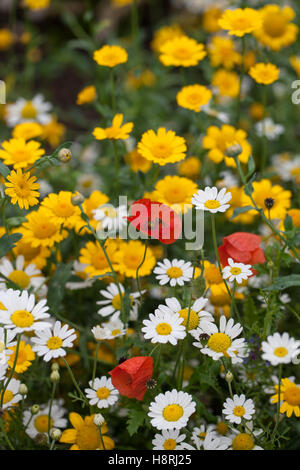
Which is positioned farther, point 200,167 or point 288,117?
point 288,117

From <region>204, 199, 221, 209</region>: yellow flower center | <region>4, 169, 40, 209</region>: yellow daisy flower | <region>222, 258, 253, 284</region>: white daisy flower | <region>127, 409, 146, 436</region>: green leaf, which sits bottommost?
<region>127, 409, 146, 436</region>: green leaf

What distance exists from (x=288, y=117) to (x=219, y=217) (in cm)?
86

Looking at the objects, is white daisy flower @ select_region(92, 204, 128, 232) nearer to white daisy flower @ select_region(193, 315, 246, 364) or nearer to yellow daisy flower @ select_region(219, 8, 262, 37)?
white daisy flower @ select_region(193, 315, 246, 364)

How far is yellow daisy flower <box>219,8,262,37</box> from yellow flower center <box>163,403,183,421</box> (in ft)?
3.33

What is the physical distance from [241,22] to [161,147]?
475 millimetres

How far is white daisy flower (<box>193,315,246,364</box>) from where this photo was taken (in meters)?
1.23

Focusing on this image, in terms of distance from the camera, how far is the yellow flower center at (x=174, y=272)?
1382mm

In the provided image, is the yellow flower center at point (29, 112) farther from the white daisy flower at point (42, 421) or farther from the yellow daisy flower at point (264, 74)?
the white daisy flower at point (42, 421)

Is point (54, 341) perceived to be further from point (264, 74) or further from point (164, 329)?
point (264, 74)

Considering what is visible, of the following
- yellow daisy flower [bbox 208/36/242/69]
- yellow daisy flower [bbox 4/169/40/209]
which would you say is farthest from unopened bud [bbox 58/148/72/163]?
yellow daisy flower [bbox 208/36/242/69]

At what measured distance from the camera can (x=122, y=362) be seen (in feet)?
4.32

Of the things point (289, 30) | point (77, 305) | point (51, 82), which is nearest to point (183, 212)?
point (77, 305)

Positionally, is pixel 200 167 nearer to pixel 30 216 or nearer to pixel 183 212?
pixel 183 212

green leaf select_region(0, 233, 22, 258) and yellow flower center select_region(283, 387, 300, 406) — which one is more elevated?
green leaf select_region(0, 233, 22, 258)
